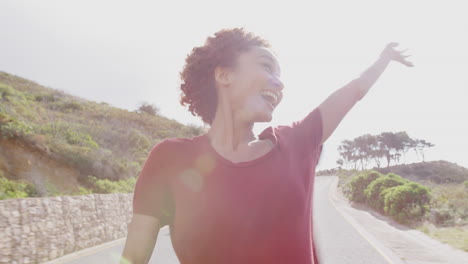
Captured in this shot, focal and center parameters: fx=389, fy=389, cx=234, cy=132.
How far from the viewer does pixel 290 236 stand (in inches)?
45.0

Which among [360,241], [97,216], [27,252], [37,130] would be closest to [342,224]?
[360,241]

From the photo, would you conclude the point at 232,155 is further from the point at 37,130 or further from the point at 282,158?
the point at 37,130

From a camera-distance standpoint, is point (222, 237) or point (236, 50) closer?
point (222, 237)

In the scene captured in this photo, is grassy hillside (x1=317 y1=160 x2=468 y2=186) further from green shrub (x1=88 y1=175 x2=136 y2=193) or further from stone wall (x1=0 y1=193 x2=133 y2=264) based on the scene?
stone wall (x1=0 y1=193 x2=133 y2=264)

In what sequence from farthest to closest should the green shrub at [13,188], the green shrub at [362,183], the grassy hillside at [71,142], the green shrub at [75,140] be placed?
the green shrub at [362,183], the green shrub at [75,140], the grassy hillside at [71,142], the green shrub at [13,188]

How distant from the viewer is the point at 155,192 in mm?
1210

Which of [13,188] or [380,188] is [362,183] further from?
[13,188]

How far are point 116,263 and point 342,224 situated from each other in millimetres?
9552

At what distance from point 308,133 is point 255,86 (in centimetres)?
25

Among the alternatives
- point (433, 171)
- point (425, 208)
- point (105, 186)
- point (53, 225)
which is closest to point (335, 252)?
point (53, 225)

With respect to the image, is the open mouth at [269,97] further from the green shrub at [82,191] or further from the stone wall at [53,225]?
the green shrub at [82,191]

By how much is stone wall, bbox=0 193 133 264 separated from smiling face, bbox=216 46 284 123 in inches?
338

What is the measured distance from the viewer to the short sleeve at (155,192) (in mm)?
1205

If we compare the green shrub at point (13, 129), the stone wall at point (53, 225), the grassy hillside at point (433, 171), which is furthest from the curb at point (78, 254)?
the grassy hillside at point (433, 171)
